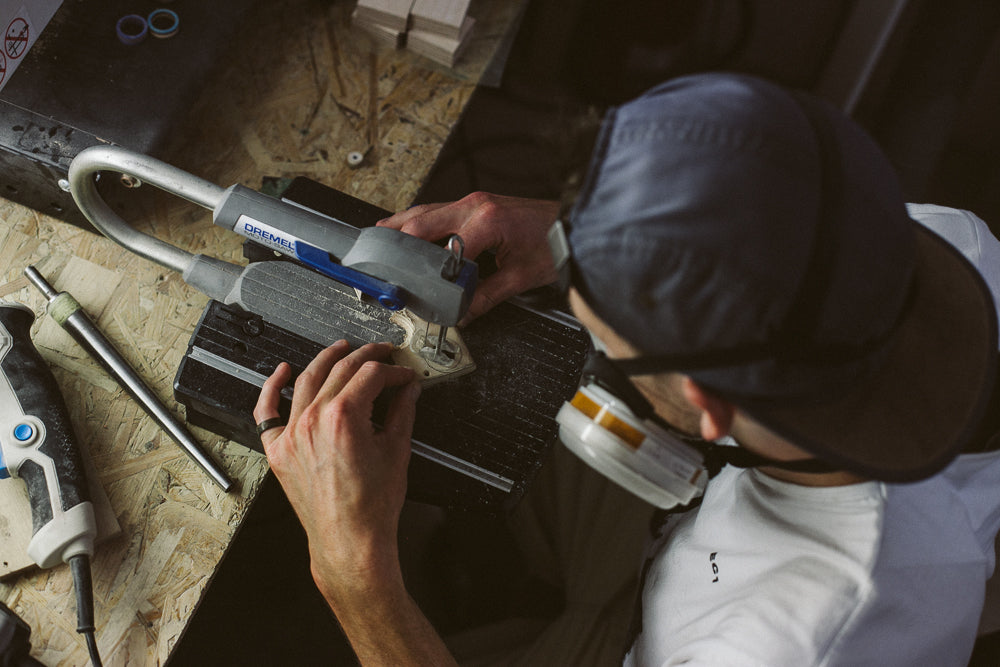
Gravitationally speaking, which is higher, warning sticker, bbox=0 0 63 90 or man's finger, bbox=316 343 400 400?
warning sticker, bbox=0 0 63 90

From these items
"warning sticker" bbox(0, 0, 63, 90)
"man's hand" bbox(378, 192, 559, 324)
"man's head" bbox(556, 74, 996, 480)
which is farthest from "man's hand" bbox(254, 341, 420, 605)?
"warning sticker" bbox(0, 0, 63, 90)

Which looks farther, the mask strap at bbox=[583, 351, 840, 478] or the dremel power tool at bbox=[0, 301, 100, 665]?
the dremel power tool at bbox=[0, 301, 100, 665]

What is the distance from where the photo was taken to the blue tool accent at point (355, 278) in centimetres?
86

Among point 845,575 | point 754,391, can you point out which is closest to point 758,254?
point 754,391

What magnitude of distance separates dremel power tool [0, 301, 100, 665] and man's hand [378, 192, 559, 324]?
547 millimetres

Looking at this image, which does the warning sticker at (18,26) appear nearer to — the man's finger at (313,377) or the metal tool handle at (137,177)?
the metal tool handle at (137,177)

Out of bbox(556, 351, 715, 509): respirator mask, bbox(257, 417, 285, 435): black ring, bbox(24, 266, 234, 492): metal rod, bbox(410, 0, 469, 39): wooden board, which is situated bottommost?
bbox(24, 266, 234, 492): metal rod

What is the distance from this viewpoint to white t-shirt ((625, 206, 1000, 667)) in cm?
77

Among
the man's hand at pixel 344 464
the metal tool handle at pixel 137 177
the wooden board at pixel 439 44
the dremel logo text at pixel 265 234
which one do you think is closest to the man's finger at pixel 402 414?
the man's hand at pixel 344 464

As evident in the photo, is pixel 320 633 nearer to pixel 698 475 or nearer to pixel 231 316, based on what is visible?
pixel 231 316

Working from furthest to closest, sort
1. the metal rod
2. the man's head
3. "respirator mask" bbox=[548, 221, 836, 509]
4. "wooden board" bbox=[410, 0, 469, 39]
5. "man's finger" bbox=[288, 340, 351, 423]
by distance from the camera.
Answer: "wooden board" bbox=[410, 0, 469, 39] < the metal rod < "man's finger" bbox=[288, 340, 351, 423] < "respirator mask" bbox=[548, 221, 836, 509] < the man's head

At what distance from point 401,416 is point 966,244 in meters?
0.88

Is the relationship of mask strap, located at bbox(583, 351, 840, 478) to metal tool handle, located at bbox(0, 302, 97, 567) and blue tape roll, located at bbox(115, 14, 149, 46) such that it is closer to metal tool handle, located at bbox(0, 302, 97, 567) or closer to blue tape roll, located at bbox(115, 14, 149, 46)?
metal tool handle, located at bbox(0, 302, 97, 567)

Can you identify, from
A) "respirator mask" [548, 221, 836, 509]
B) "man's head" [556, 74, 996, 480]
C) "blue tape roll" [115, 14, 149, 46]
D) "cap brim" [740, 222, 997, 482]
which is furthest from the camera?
"blue tape roll" [115, 14, 149, 46]
